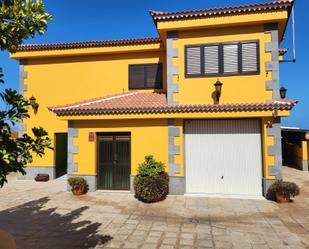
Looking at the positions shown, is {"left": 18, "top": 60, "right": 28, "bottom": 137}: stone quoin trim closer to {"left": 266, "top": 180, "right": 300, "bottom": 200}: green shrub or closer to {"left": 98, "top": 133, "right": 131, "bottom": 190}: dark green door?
{"left": 98, "top": 133, "right": 131, "bottom": 190}: dark green door

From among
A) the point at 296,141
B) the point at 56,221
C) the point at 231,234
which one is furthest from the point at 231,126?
the point at 296,141

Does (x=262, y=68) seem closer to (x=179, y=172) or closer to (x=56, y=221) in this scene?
(x=179, y=172)

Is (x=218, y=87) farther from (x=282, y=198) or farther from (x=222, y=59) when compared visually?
(x=282, y=198)

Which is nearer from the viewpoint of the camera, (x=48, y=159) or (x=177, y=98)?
(x=177, y=98)

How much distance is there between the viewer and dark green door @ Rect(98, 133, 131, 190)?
11.3 metres

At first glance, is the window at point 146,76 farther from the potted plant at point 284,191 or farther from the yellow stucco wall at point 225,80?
the potted plant at point 284,191

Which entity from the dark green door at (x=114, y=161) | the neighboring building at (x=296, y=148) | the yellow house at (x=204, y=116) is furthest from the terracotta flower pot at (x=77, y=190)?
the neighboring building at (x=296, y=148)

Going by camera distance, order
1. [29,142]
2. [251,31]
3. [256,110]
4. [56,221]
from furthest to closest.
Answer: [251,31] → [256,110] → [56,221] → [29,142]

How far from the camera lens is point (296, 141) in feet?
59.9

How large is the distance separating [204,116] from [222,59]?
2.78 metres

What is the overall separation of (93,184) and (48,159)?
15.7 ft

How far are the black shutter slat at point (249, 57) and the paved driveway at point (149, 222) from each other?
18.7ft

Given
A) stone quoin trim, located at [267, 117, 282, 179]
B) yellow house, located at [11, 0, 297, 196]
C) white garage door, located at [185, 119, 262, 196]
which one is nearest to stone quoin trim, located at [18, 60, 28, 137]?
yellow house, located at [11, 0, 297, 196]

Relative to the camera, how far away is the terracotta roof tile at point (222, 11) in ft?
32.3
